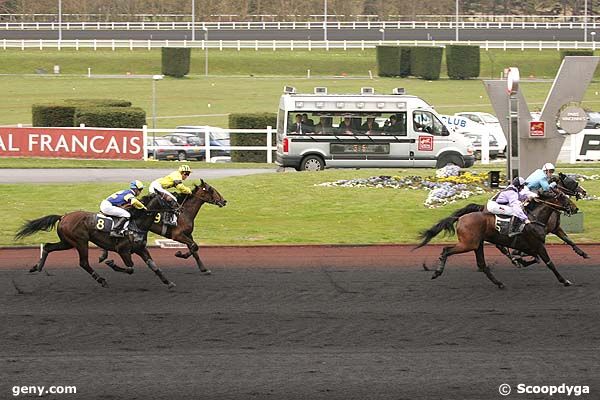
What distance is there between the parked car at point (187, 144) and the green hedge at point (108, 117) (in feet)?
4.17

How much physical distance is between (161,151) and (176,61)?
33.5 metres

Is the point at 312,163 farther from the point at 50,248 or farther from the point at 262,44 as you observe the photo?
the point at 262,44

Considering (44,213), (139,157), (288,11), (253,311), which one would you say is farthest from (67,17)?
(253,311)

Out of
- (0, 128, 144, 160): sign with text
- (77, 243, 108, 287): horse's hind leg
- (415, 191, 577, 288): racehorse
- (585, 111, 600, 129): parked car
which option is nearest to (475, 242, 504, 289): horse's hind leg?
(415, 191, 577, 288): racehorse

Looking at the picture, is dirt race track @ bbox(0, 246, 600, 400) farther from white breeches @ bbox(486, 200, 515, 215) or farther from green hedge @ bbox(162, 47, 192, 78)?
green hedge @ bbox(162, 47, 192, 78)

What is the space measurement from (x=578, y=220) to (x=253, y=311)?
9.79 m

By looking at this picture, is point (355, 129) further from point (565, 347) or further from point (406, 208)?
point (565, 347)

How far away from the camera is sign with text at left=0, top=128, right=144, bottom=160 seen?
3700cm

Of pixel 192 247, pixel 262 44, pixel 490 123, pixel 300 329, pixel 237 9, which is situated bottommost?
pixel 300 329

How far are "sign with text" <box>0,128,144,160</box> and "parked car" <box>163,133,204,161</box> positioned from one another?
70.4 inches

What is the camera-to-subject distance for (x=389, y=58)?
2731 inches

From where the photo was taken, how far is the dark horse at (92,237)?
666 inches

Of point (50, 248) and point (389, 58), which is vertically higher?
point (389, 58)

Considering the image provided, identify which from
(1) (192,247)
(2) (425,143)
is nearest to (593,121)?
(2) (425,143)
